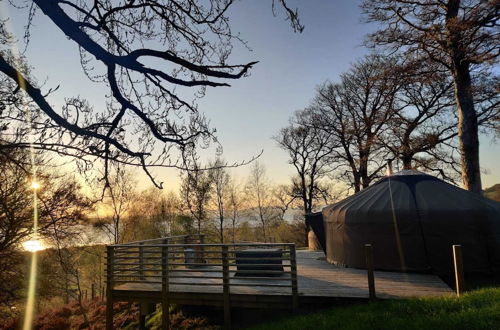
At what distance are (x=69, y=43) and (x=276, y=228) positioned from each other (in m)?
23.6

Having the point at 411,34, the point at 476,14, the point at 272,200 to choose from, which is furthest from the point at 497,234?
the point at 272,200

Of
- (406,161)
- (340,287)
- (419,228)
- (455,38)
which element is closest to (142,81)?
(340,287)

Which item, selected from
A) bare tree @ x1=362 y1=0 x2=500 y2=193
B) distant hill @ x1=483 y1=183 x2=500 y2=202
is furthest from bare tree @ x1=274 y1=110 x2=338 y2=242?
bare tree @ x1=362 y1=0 x2=500 y2=193

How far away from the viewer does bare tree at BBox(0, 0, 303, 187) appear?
2676 millimetres

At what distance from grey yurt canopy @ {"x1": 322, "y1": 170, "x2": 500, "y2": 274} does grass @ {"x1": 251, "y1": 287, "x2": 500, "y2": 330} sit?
199cm

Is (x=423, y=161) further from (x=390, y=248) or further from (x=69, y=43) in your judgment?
(x=69, y=43)

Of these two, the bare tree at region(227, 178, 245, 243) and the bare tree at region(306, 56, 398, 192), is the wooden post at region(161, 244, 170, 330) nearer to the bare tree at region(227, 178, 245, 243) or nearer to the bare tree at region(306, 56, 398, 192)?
the bare tree at region(306, 56, 398, 192)

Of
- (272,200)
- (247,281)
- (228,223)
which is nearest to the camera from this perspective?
(247,281)

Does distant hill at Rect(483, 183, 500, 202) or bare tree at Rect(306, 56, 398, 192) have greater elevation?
bare tree at Rect(306, 56, 398, 192)

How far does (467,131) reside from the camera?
352 inches

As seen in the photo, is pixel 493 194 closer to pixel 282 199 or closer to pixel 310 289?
pixel 282 199

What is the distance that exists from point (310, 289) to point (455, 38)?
7.02 metres

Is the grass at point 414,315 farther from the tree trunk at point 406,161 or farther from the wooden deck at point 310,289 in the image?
the tree trunk at point 406,161

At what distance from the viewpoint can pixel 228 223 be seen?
2219 centimetres
